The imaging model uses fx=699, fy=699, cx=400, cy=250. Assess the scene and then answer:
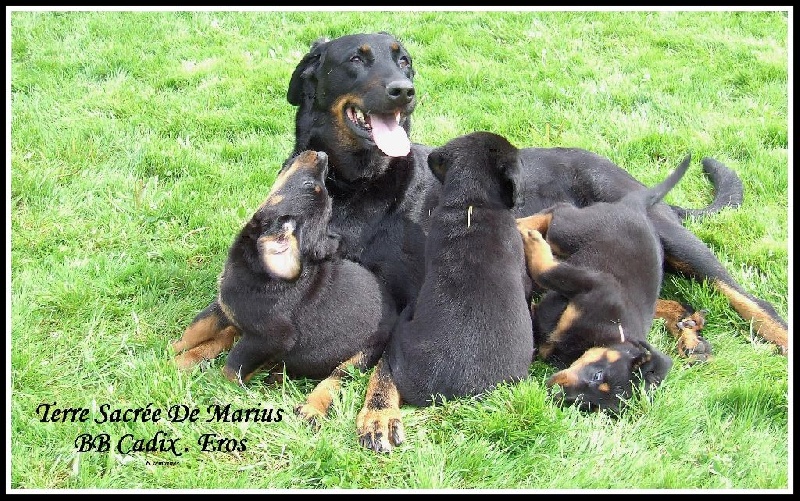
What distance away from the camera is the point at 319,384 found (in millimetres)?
3924

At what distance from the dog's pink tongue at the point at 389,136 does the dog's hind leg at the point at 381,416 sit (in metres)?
1.40

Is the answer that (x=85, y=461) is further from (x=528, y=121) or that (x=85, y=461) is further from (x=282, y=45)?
(x=282, y=45)

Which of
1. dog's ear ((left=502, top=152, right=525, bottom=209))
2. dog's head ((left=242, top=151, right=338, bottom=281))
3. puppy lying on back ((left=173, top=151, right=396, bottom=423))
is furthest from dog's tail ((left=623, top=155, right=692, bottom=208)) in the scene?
dog's head ((left=242, top=151, right=338, bottom=281))

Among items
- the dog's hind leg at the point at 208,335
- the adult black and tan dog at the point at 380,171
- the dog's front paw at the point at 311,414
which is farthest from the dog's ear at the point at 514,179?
the dog's hind leg at the point at 208,335

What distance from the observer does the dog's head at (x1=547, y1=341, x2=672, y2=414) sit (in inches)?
145

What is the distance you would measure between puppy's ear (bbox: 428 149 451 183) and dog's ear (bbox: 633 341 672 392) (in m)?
1.55

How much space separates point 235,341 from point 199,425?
76cm

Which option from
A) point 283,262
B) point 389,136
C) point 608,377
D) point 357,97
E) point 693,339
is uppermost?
point 357,97

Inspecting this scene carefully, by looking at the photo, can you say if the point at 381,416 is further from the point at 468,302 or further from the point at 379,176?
the point at 379,176

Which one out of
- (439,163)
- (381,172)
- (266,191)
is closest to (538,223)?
(439,163)

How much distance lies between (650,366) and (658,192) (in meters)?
1.45

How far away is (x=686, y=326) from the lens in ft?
14.4

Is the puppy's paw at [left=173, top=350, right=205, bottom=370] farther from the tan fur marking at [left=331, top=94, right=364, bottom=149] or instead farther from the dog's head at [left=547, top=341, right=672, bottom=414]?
the dog's head at [left=547, top=341, right=672, bottom=414]

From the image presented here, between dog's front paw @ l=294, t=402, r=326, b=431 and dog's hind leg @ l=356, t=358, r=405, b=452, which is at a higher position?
dog's hind leg @ l=356, t=358, r=405, b=452
